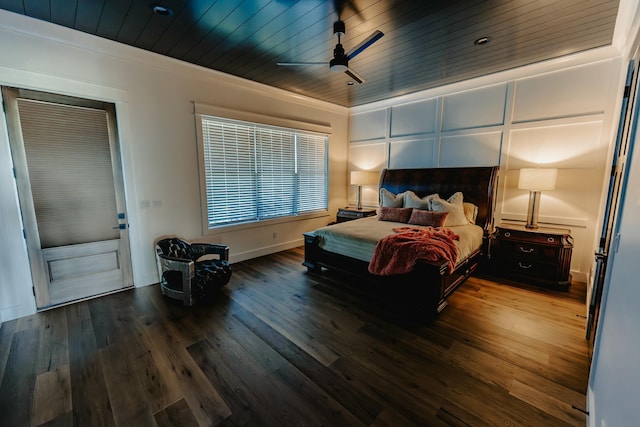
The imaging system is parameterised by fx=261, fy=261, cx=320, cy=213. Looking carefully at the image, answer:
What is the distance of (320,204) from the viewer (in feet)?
19.0

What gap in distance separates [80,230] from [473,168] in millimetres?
5475

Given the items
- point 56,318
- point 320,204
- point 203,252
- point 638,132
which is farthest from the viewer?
point 320,204

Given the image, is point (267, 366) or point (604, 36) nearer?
point (267, 366)

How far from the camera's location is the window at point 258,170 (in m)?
4.03

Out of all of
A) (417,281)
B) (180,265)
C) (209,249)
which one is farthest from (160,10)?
(417,281)

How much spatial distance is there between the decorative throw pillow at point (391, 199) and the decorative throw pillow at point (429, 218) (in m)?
0.57

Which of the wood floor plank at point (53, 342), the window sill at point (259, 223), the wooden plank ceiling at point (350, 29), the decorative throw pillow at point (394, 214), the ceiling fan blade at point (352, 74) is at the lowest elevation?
the wood floor plank at point (53, 342)

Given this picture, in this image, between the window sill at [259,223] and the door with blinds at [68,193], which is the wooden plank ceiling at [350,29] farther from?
the window sill at [259,223]

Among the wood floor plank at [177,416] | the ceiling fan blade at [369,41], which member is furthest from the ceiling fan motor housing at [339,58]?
the wood floor plank at [177,416]

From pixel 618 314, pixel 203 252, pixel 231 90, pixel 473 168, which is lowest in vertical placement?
pixel 203 252

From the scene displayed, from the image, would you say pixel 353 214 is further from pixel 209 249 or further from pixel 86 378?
pixel 86 378

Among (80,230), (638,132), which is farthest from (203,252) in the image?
(638,132)

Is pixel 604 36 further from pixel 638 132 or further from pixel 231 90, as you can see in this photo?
pixel 231 90

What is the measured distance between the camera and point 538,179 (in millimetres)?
3396
